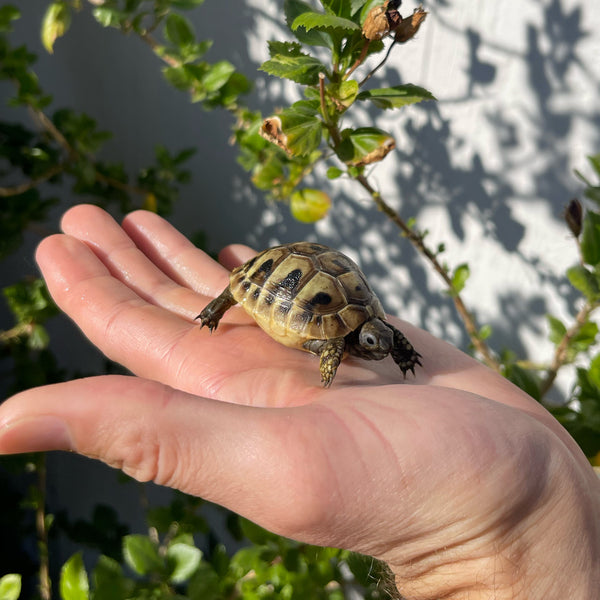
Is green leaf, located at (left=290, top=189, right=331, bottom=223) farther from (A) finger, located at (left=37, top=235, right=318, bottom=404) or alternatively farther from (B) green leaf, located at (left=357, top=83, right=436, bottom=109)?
(B) green leaf, located at (left=357, top=83, right=436, bottom=109)

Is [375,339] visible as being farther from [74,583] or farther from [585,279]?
[74,583]

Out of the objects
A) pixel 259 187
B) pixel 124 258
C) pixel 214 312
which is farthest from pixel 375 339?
pixel 124 258

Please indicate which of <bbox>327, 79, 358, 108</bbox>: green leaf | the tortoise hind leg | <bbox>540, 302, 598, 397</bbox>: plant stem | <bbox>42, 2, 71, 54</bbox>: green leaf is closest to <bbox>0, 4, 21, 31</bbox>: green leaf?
<bbox>42, 2, 71, 54</bbox>: green leaf

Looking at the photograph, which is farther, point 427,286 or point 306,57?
point 427,286

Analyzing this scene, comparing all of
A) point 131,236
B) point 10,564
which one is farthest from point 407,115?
point 10,564

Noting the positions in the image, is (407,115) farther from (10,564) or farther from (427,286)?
(10,564)
